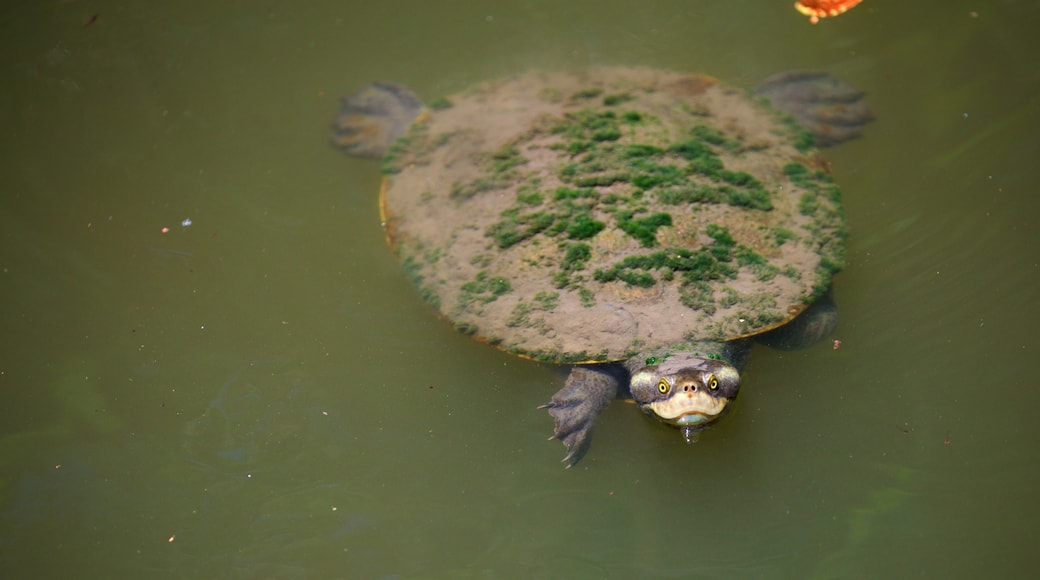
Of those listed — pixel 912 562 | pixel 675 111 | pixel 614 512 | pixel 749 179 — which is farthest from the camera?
pixel 675 111

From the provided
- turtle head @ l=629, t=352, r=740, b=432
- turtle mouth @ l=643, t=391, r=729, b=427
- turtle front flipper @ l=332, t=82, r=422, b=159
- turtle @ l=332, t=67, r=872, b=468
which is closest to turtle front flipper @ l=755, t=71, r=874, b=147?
turtle @ l=332, t=67, r=872, b=468

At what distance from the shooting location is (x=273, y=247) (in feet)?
13.0

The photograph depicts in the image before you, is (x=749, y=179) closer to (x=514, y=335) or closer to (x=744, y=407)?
(x=744, y=407)

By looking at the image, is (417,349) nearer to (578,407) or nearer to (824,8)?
(578,407)

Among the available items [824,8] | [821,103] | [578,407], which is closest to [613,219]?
[578,407]

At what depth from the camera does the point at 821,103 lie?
4.21 metres

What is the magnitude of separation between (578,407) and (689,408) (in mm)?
471

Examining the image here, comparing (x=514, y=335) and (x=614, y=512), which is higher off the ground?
(x=514, y=335)

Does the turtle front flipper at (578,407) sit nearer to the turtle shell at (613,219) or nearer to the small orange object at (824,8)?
the turtle shell at (613,219)

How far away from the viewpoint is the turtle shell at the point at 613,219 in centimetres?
319

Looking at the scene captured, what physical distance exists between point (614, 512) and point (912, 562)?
1081mm

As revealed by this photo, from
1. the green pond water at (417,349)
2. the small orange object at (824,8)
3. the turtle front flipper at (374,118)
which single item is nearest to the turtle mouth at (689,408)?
the green pond water at (417,349)

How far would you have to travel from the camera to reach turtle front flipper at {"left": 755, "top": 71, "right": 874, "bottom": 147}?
4.11m

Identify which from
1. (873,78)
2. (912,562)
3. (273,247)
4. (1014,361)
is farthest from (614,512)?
(873,78)
